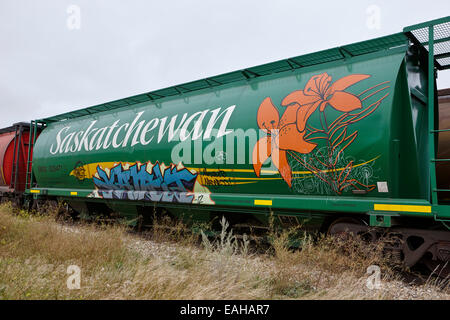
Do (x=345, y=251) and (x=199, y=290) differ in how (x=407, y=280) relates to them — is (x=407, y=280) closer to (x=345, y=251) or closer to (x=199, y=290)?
(x=345, y=251)

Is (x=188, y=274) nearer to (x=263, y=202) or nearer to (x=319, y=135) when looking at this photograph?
(x=263, y=202)

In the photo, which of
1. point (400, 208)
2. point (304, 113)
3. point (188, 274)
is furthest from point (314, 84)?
point (188, 274)

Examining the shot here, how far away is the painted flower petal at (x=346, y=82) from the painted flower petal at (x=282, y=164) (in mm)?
1283

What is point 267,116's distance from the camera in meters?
6.38

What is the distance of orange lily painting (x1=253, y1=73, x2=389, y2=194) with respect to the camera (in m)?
5.36

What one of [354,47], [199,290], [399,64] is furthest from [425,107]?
[199,290]

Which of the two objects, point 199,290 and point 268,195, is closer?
point 199,290

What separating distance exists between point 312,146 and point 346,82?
1144 mm

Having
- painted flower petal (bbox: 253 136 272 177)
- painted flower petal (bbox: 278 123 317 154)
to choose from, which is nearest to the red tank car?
painted flower petal (bbox: 253 136 272 177)

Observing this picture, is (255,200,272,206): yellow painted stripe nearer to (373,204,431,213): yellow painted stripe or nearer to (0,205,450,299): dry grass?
(0,205,450,299): dry grass

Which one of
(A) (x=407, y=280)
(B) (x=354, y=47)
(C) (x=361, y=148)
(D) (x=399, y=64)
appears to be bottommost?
(A) (x=407, y=280)

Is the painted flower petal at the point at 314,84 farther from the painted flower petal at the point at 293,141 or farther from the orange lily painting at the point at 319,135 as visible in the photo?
the painted flower petal at the point at 293,141

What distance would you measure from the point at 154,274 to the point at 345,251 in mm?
2913

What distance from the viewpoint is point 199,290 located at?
3678 mm
